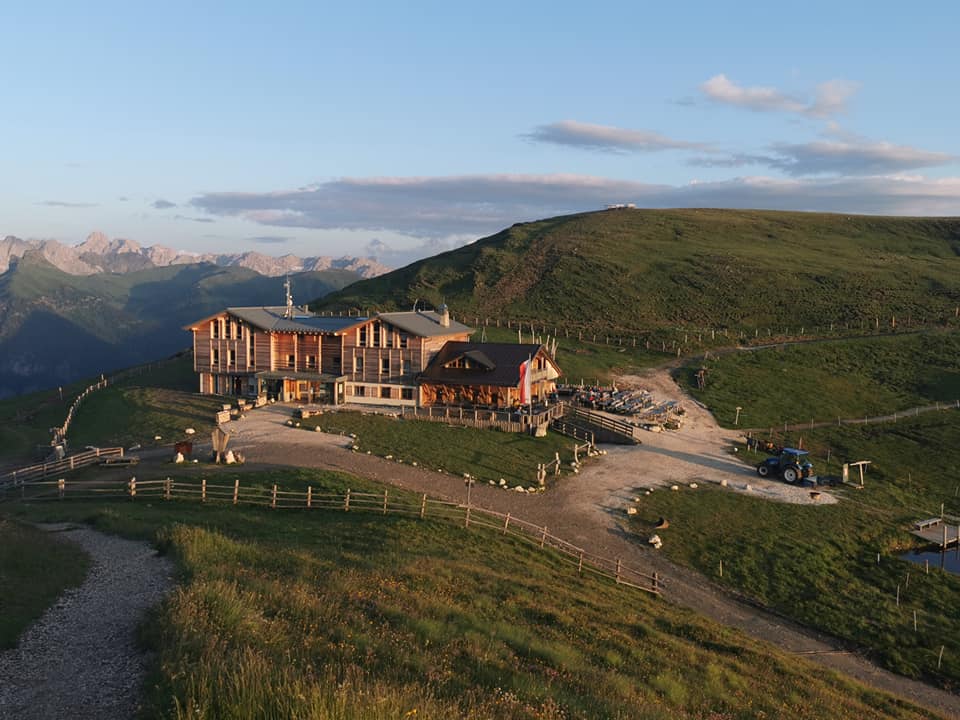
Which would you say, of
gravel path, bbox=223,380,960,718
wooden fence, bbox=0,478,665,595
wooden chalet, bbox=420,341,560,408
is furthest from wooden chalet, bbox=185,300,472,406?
wooden fence, bbox=0,478,665,595

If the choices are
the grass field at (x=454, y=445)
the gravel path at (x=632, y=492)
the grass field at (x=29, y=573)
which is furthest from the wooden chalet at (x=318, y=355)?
the grass field at (x=29, y=573)

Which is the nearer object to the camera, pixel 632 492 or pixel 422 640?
pixel 422 640

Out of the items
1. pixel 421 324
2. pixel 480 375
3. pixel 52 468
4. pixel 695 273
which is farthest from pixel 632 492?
pixel 695 273

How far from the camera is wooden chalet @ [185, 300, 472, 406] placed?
2248 inches

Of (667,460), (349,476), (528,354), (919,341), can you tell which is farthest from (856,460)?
(919,341)

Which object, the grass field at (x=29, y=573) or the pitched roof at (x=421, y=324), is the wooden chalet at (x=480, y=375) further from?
the grass field at (x=29, y=573)

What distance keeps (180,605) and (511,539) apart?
17.7 metres

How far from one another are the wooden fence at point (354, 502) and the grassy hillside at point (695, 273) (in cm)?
6432

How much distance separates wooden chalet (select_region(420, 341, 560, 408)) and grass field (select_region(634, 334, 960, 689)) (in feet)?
56.5

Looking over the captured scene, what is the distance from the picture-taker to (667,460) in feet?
146

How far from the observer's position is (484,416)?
165 feet

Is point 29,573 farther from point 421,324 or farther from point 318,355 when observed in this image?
point 421,324

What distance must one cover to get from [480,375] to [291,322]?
65.5ft

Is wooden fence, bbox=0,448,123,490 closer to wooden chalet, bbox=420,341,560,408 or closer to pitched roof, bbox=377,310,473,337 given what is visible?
pitched roof, bbox=377,310,473,337
